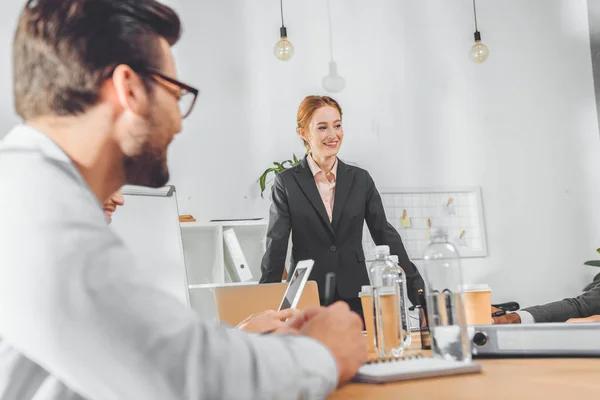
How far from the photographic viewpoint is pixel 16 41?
81 cm

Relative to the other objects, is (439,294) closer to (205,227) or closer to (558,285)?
(205,227)

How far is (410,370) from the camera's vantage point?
2.82 feet

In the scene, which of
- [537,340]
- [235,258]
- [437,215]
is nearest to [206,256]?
[235,258]

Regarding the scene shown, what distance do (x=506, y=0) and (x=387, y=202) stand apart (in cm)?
186

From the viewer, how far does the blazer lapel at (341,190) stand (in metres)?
3.26

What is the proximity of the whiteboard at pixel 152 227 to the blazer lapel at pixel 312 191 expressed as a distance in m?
1.27

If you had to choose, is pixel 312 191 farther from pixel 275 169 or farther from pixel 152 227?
pixel 152 227

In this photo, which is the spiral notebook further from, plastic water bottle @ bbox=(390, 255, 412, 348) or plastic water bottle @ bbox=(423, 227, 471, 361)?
plastic water bottle @ bbox=(390, 255, 412, 348)

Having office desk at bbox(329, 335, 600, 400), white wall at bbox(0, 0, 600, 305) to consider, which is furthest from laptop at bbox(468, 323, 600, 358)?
white wall at bbox(0, 0, 600, 305)

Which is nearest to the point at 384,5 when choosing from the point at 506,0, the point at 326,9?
the point at 326,9

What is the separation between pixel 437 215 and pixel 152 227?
2920 millimetres

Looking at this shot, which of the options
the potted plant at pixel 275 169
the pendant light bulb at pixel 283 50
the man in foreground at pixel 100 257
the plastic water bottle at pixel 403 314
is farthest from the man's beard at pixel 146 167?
the pendant light bulb at pixel 283 50

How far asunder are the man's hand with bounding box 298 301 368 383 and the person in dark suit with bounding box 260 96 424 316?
2.32 metres

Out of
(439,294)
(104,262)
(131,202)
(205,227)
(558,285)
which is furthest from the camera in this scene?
(558,285)
